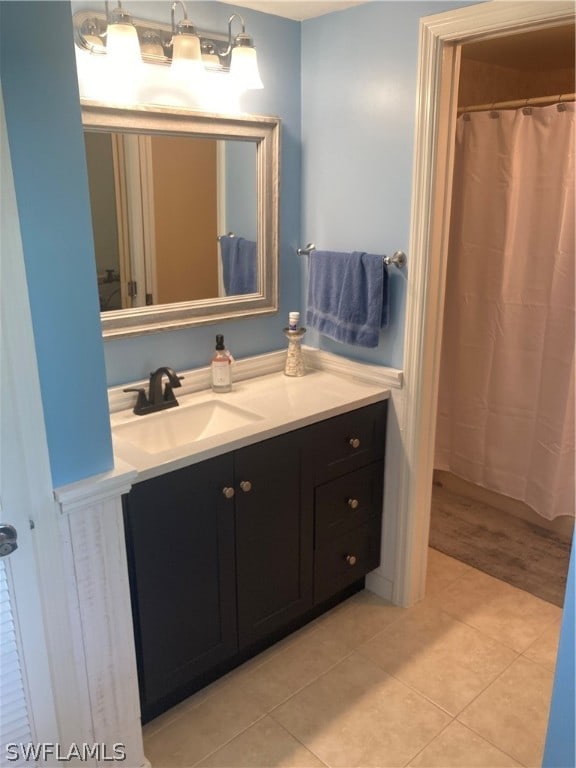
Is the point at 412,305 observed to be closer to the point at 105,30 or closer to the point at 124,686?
the point at 105,30

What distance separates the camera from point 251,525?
190 cm

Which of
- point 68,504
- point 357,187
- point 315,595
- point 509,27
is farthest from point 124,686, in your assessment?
point 509,27

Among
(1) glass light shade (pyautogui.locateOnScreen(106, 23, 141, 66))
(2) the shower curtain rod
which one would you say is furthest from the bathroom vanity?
A: (2) the shower curtain rod

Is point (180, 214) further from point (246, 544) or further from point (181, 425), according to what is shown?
point (246, 544)

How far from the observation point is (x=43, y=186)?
47.8 inches

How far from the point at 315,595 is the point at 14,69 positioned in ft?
5.85

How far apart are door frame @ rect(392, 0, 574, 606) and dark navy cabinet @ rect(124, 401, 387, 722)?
127 mm

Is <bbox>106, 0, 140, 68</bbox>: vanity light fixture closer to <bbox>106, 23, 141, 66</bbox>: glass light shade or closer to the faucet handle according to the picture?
<bbox>106, 23, 141, 66</bbox>: glass light shade

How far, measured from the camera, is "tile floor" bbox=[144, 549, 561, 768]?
177 cm

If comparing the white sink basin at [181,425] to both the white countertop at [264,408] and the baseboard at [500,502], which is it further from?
the baseboard at [500,502]

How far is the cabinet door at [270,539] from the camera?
1.87 m

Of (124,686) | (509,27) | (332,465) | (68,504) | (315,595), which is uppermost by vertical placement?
(509,27)

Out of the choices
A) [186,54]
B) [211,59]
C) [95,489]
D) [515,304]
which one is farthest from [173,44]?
[515,304]

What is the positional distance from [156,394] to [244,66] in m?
1.08
